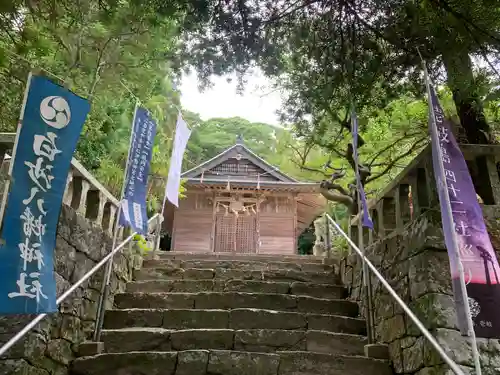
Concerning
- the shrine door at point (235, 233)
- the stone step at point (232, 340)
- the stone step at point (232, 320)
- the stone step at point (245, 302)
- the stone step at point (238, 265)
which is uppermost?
the shrine door at point (235, 233)

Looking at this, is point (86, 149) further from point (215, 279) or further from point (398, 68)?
point (398, 68)

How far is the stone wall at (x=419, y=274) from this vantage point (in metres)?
3.50

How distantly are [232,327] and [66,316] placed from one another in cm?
168

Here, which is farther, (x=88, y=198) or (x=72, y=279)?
(x=88, y=198)

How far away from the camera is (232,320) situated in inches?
193

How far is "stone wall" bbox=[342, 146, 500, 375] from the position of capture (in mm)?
3504

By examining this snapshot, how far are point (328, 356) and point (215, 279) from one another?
2.28m

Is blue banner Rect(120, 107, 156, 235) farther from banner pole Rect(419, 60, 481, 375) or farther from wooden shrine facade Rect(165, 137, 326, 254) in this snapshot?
wooden shrine facade Rect(165, 137, 326, 254)

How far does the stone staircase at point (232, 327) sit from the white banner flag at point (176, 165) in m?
1.83

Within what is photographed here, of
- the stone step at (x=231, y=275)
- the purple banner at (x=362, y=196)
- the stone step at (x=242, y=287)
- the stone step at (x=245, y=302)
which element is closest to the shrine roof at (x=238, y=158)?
the stone step at (x=231, y=275)

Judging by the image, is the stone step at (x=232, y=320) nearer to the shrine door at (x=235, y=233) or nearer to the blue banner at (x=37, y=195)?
the blue banner at (x=37, y=195)

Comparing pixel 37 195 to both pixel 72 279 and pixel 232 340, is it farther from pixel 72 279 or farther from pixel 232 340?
pixel 232 340

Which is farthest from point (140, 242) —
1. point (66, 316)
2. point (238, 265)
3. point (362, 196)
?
point (362, 196)

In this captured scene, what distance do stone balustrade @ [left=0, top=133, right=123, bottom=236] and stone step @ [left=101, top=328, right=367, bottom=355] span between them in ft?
4.33
